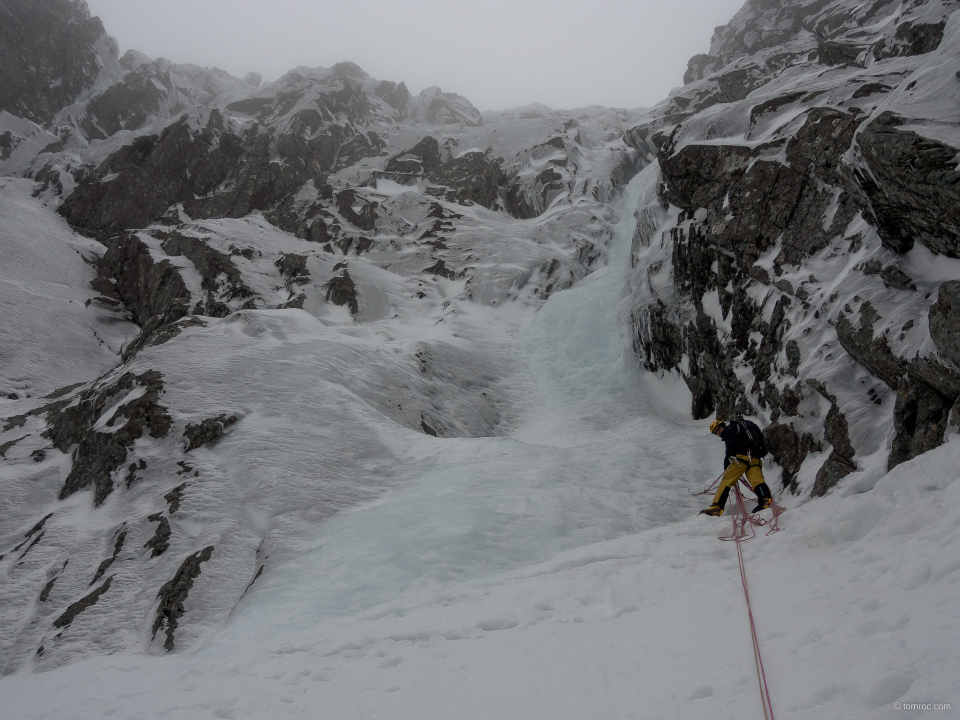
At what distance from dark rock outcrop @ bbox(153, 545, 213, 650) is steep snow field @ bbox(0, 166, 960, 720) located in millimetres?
484

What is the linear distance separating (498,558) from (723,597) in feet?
12.9

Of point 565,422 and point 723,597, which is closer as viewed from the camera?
point 723,597

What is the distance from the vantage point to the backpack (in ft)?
26.5

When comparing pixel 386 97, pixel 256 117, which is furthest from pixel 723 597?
pixel 386 97

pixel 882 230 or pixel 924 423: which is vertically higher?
pixel 882 230

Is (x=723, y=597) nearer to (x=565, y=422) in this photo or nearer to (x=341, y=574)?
(x=341, y=574)

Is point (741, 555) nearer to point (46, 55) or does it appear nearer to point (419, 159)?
point (419, 159)

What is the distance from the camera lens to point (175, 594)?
8.46m

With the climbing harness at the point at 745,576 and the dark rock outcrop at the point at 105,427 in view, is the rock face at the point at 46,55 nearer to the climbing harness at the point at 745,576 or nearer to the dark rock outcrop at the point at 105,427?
the dark rock outcrop at the point at 105,427

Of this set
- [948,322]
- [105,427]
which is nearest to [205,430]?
[105,427]

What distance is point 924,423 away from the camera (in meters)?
6.10

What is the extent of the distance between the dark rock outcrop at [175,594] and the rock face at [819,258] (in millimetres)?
9993

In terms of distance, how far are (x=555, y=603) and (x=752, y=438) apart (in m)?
4.43

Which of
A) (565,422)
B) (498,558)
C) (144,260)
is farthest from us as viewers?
(144,260)
